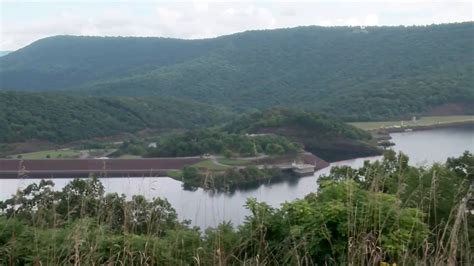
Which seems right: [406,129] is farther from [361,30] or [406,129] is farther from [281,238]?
[361,30]

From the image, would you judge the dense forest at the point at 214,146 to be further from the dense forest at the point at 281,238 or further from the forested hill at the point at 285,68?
the dense forest at the point at 281,238

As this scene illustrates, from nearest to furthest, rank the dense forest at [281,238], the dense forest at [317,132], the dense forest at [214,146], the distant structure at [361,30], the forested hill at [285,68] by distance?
the dense forest at [281,238], the dense forest at [214,146], the dense forest at [317,132], the forested hill at [285,68], the distant structure at [361,30]

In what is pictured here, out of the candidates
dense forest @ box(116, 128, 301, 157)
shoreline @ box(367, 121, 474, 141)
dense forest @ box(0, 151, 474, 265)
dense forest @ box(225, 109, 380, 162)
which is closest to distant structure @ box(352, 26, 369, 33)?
shoreline @ box(367, 121, 474, 141)

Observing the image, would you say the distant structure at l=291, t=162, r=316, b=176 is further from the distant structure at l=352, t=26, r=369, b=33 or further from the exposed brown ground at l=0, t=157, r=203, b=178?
the distant structure at l=352, t=26, r=369, b=33

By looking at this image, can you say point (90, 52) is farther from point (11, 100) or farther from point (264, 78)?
point (11, 100)

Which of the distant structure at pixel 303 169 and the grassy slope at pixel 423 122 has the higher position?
the grassy slope at pixel 423 122

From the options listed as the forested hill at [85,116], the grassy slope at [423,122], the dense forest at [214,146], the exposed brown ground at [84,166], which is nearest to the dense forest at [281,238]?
the exposed brown ground at [84,166]

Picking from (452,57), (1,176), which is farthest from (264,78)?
(1,176)
